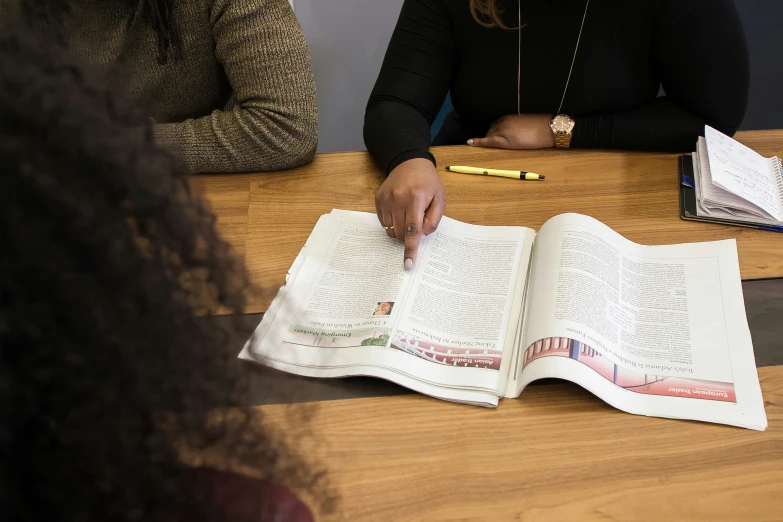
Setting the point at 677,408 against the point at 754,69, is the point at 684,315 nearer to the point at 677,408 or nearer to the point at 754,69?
the point at 677,408

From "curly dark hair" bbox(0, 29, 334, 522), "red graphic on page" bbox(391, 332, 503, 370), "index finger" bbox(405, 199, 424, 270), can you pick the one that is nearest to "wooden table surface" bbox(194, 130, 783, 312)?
"index finger" bbox(405, 199, 424, 270)

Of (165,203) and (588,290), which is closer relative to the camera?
(165,203)

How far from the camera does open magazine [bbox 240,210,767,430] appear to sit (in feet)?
2.40

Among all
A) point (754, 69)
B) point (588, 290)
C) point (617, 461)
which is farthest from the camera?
point (754, 69)

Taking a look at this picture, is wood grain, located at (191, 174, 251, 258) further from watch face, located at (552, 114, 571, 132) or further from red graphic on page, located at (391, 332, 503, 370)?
watch face, located at (552, 114, 571, 132)

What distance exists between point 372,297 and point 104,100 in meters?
0.53

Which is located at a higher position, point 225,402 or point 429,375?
point 225,402

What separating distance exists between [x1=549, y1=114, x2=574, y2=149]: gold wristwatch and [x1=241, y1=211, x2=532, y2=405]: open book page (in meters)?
0.41

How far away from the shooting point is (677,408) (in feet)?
2.32

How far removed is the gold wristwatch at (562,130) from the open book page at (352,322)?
1.34 feet

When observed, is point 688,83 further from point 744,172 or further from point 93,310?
point 93,310

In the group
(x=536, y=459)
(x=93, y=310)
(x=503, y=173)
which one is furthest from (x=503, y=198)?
(x=93, y=310)

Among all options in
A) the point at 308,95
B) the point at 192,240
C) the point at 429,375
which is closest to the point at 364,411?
the point at 429,375

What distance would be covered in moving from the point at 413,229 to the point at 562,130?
453 millimetres
